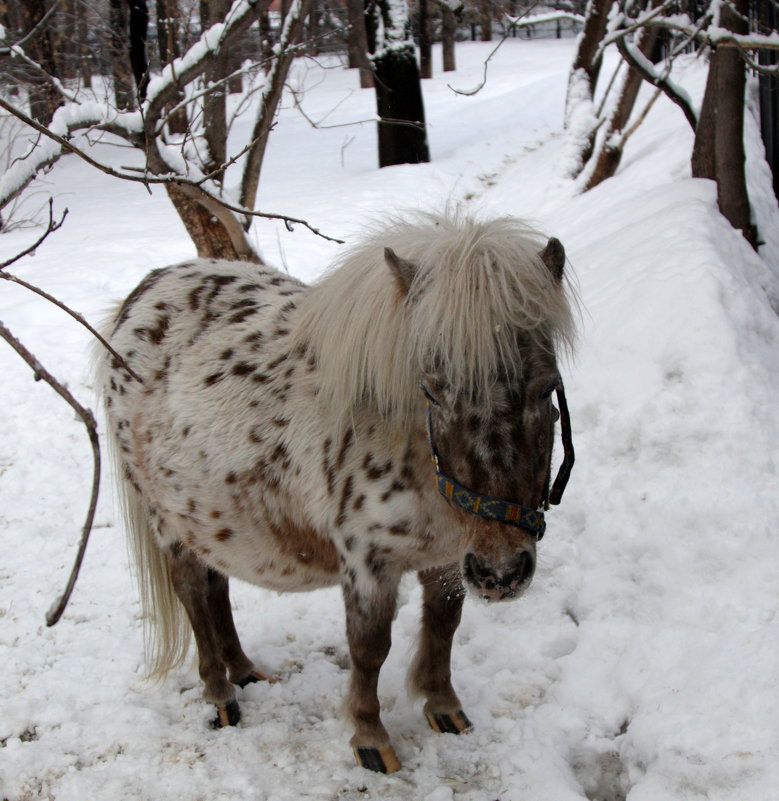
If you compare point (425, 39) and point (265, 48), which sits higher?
point (425, 39)

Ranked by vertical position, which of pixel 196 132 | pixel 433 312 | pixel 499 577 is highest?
pixel 196 132

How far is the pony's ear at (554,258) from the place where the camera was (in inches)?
95.4

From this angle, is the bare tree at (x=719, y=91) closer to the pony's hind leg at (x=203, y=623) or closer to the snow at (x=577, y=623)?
the snow at (x=577, y=623)

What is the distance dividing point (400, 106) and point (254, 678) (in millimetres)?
11769

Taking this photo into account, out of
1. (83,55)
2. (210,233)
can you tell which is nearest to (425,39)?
(83,55)

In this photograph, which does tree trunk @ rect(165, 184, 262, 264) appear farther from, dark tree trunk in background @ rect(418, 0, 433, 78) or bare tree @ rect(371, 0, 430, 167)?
dark tree trunk in background @ rect(418, 0, 433, 78)

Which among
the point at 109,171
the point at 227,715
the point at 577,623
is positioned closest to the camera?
the point at 109,171

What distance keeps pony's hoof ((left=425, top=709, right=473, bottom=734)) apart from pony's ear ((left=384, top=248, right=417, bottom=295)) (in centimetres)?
178

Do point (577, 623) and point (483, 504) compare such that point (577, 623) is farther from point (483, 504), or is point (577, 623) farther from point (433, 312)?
point (433, 312)

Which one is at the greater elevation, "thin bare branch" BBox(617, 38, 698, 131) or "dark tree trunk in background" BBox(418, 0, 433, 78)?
"dark tree trunk in background" BBox(418, 0, 433, 78)

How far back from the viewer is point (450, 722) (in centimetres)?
326

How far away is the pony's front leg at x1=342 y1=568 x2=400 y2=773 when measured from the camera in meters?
2.82

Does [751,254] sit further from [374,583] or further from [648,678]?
[374,583]

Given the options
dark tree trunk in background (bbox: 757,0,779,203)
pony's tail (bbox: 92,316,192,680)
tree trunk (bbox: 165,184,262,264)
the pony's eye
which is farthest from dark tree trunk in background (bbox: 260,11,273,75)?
Answer: dark tree trunk in background (bbox: 757,0,779,203)
